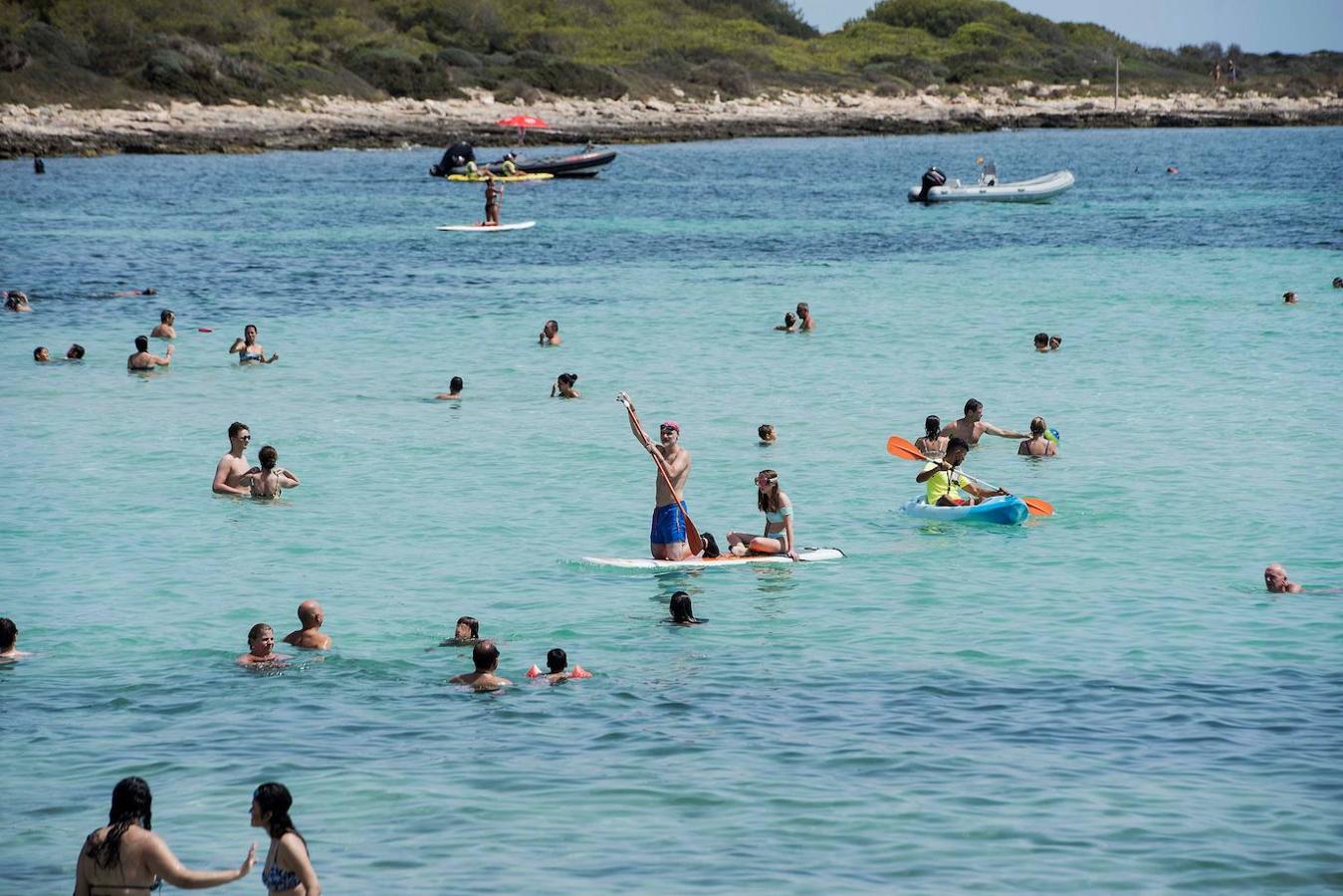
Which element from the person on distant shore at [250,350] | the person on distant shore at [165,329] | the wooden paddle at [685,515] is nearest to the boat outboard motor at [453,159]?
the person on distant shore at [165,329]

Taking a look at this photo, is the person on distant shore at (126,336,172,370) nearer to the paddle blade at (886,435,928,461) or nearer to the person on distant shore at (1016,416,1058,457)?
the paddle blade at (886,435,928,461)

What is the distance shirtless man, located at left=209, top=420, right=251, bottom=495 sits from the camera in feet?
79.4

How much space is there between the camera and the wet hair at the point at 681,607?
18203mm

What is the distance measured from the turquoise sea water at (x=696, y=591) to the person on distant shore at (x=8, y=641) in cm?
38

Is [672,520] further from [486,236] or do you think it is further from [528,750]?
[486,236]

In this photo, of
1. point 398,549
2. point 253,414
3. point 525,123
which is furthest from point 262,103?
point 398,549

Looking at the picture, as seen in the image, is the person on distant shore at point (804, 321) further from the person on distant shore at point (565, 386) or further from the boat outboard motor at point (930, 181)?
the boat outboard motor at point (930, 181)

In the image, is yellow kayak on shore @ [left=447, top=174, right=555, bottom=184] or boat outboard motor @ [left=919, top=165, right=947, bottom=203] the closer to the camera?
boat outboard motor @ [left=919, top=165, right=947, bottom=203]

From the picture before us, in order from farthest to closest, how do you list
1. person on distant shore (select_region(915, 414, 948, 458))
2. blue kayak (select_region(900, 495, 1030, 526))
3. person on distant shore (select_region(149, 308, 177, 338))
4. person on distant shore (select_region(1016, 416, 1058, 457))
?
person on distant shore (select_region(149, 308, 177, 338))
person on distant shore (select_region(1016, 416, 1058, 457))
person on distant shore (select_region(915, 414, 948, 458))
blue kayak (select_region(900, 495, 1030, 526))

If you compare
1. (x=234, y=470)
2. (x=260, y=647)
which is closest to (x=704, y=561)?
(x=260, y=647)

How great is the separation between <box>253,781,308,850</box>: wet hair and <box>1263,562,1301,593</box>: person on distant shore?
1296 cm

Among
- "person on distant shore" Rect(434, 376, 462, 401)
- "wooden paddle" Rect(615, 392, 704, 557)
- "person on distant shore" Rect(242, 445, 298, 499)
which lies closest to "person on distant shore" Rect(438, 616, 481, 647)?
"wooden paddle" Rect(615, 392, 704, 557)

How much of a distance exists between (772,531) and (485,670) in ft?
19.2

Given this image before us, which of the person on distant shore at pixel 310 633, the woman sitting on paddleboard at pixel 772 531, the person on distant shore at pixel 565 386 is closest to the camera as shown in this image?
the person on distant shore at pixel 310 633
